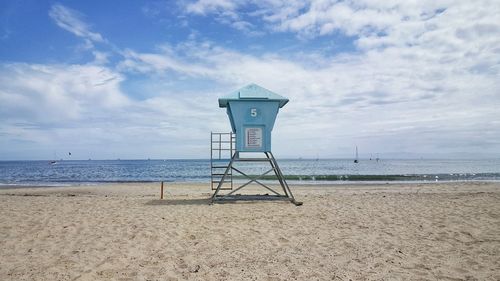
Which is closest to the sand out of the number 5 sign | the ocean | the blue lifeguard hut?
the blue lifeguard hut

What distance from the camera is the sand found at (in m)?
4.96

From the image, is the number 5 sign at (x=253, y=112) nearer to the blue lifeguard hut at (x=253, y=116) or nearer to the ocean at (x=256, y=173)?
the blue lifeguard hut at (x=253, y=116)

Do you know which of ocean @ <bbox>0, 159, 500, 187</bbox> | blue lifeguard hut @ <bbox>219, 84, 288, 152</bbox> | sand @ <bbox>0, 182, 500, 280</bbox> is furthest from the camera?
ocean @ <bbox>0, 159, 500, 187</bbox>

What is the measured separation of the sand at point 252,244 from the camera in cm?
496

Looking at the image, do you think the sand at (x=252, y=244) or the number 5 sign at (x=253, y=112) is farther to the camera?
the number 5 sign at (x=253, y=112)

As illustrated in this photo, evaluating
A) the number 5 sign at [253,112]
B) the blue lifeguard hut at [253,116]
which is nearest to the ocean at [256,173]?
the blue lifeguard hut at [253,116]

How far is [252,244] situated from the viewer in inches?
253

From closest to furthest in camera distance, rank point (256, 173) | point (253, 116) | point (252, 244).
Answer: point (252, 244)
point (253, 116)
point (256, 173)

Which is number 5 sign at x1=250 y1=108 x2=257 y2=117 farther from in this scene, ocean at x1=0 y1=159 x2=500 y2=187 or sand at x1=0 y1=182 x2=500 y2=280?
ocean at x1=0 y1=159 x2=500 y2=187

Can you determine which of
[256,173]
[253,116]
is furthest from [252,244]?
[256,173]

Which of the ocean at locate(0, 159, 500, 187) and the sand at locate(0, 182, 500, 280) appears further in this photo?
the ocean at locate(0, 159, 500, 187)

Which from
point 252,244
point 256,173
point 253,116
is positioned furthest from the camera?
point 256,173

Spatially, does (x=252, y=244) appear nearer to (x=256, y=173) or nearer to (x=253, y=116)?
(x=253, y=116)

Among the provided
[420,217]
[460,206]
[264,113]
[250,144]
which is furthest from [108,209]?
[460,206]
